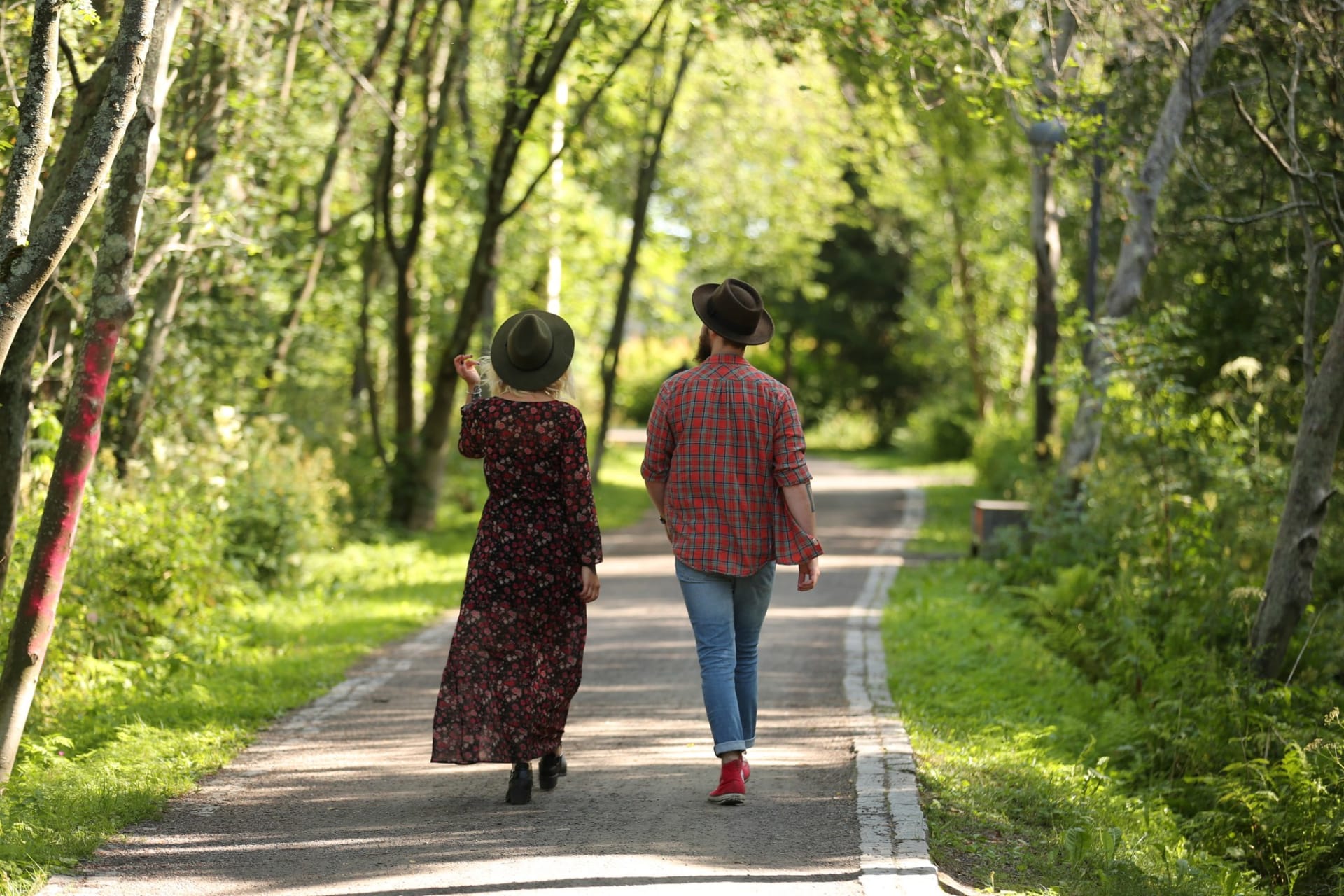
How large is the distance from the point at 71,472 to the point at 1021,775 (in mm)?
4571

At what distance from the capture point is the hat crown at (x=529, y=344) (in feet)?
19.1

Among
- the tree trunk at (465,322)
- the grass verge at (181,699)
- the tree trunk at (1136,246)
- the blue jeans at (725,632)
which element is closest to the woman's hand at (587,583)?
the blue jeans at (725,632)

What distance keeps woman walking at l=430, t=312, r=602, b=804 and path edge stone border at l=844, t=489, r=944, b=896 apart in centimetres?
139

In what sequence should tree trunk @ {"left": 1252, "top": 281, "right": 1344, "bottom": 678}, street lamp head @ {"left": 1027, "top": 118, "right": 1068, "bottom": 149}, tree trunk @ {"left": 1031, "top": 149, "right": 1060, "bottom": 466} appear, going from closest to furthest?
tree trunk @ {"left": 1252, "top": 281, "right": 1344, "bottom": 678} < street lamp head @ {"left": 1027, "top": 118, "right": 1068, "bottom": 149} < tree trunk @ {"left": 1031, "top": 149, "right": 1060, "bottom": 466}

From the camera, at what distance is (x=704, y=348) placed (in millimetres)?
6219

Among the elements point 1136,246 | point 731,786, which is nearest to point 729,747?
point 731,786

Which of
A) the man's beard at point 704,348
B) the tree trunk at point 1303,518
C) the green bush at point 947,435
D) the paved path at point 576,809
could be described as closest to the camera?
the paved path at point 576,809

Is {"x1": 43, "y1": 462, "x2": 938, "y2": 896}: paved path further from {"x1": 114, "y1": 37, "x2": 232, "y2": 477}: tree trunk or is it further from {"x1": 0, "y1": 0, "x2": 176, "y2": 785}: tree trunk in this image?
{"x1": 114, "y1": 37, "x2": 232, "y2": 477}: tree trunk

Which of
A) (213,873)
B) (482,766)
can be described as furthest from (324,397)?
(213,873)

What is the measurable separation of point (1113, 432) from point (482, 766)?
35.0 ft

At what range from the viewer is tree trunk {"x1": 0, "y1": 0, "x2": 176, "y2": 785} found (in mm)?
6223

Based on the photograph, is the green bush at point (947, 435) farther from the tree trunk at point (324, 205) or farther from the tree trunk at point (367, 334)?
the tree trunk at point (324, 205)

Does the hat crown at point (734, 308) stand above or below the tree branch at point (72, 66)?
below

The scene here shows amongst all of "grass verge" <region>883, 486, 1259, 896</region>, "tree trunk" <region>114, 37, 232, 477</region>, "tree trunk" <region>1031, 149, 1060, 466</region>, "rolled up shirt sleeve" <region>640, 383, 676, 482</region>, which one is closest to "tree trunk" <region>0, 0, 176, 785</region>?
"rolled up shirt sleeve" <region>640, 383, 676, 482</region>
